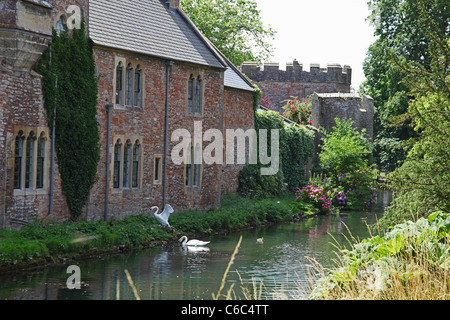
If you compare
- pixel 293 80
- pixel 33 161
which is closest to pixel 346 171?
pixel 293 80

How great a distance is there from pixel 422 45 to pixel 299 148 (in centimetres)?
842

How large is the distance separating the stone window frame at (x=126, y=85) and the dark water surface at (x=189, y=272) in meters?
5.06

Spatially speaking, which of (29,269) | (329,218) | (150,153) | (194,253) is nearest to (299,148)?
(329,218)

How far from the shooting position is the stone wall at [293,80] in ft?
152

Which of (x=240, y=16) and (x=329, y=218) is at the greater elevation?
(x=240, y=16)

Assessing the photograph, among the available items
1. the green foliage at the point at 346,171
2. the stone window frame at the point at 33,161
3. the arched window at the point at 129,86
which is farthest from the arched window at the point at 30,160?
the green foliage at the point at 346,171

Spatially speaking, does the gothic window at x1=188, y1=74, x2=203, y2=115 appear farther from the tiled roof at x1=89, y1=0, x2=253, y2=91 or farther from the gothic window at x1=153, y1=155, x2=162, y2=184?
the gothic window at x1=153, y1=155, x2=162, y2=184

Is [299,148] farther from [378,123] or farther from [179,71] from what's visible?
[179,71]

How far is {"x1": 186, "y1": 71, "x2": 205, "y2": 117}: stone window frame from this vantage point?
2472cm

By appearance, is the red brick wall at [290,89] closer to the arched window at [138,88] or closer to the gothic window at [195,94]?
the gothic window at [195,94]

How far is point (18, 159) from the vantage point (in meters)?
17.2

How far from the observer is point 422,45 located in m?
35.2

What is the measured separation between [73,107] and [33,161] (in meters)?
2.13

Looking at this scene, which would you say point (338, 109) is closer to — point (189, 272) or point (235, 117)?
point (235, 117)
